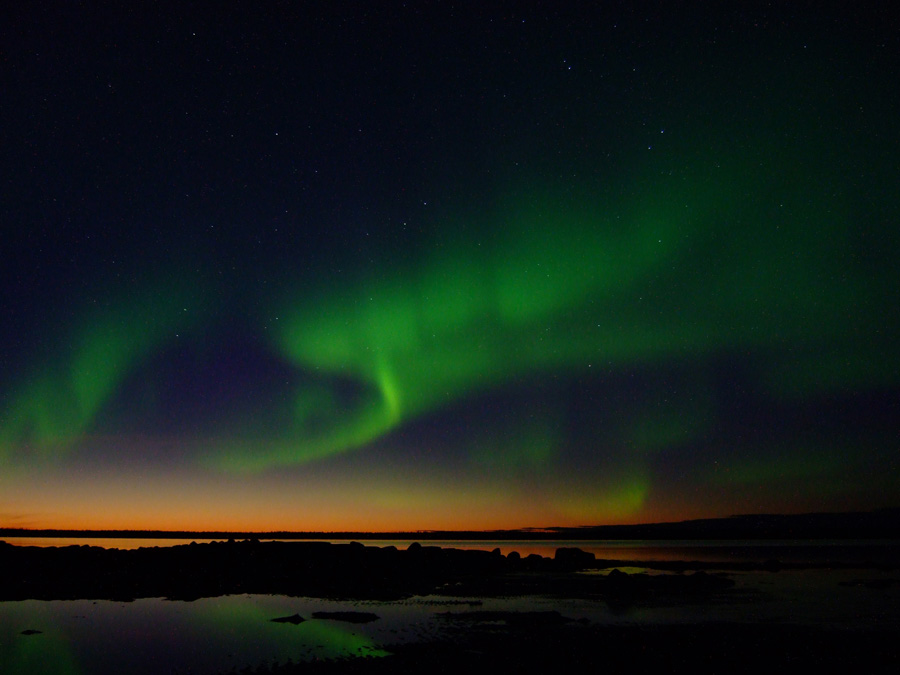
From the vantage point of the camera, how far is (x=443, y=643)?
19844 millimetres

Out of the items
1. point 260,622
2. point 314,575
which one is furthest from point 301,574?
point 260,622

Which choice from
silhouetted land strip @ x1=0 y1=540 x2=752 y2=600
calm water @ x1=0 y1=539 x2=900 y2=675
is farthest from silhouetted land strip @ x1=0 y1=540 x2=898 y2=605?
calm water @ x1=0 y1=539 x2=900 y2=675

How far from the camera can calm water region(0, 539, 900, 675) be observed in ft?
61.5

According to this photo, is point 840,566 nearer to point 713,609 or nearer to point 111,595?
point 713,609

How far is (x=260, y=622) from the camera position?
25234 mm

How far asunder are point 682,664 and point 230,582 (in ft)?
106

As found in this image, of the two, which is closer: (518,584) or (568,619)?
(568,619)

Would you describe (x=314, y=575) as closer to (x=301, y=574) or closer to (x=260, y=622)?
(x=301, y=574)

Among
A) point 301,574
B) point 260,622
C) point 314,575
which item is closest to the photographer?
A: point 260,622

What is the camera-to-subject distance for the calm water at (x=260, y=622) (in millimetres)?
18734

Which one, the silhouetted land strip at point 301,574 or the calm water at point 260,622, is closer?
the calm water at point 260,622

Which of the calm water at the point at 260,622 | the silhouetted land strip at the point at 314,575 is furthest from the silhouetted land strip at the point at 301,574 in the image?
the calm water at the point at 260,622

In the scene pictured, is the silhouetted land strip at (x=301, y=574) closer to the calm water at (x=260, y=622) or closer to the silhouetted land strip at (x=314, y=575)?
the silhouetted land strip at (x=314, y=575)

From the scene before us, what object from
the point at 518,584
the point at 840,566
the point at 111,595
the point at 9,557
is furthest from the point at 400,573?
the point at 840,566
